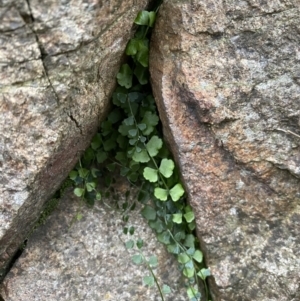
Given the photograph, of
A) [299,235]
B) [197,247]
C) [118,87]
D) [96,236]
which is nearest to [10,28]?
[118,87]

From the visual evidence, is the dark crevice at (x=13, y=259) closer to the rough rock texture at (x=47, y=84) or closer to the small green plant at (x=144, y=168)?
the rough rock texture at (x=47, y=84)

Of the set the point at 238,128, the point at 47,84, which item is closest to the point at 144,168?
the point at 238,128

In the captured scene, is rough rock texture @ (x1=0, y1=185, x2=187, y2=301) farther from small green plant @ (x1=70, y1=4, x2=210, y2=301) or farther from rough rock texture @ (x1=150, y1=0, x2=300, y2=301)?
rough rock texture @ (x1=150, y1=0, x2=300, y2=301)

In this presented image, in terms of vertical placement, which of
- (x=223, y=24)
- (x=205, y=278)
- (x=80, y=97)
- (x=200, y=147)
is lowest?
(x=205, y=278)

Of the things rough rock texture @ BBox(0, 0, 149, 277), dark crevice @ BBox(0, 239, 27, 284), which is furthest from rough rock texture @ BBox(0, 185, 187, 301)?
rough rock texture @ BBox(0, 0, 149, 277)

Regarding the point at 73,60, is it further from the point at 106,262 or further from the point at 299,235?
the point at 299,235

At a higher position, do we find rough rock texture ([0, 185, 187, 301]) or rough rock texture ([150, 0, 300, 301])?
rough rock texture ([150, 0, 300, 301])

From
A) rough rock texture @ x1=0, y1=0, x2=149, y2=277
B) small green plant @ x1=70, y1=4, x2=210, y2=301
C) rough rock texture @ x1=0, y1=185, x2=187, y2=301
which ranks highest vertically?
rough rock texture @ x1=0, y1=0, x2=149, y2=277
